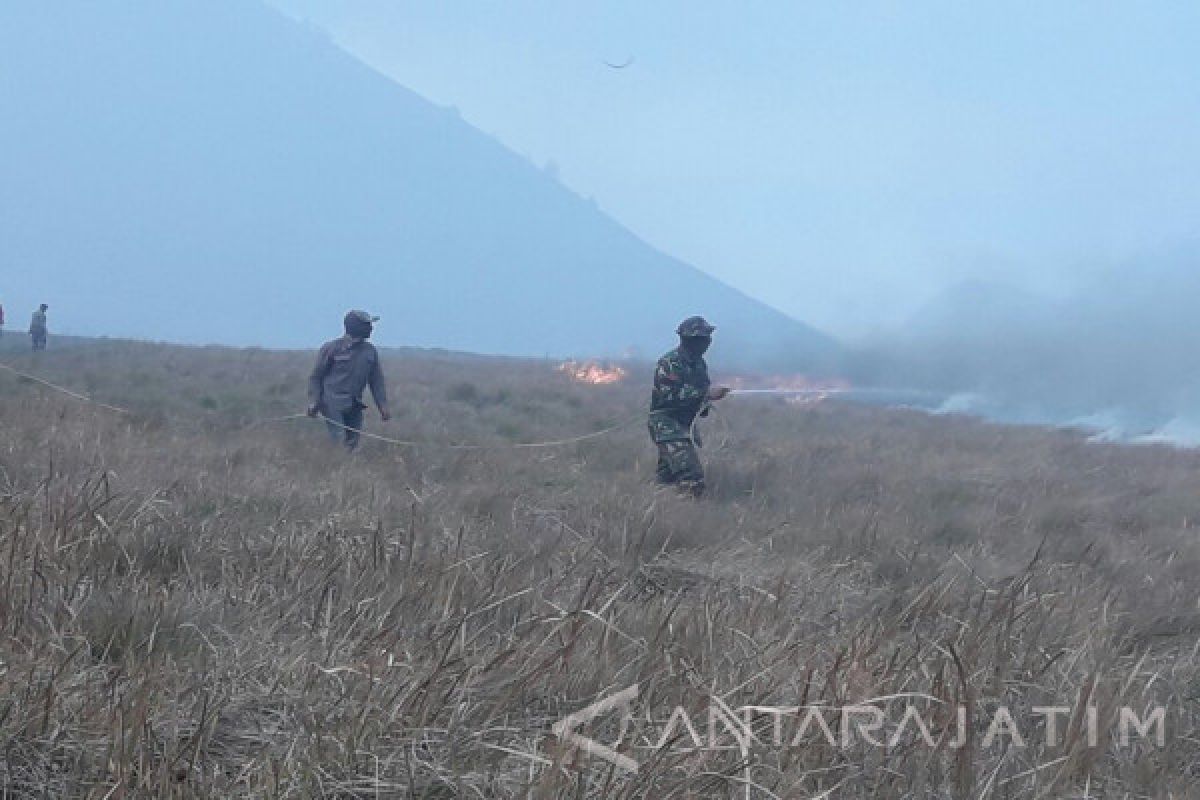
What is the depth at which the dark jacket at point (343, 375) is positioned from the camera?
10180 millimetres

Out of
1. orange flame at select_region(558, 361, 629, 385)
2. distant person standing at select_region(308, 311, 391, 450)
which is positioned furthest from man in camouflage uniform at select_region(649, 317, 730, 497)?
orange flame at select_region(558, 361, 629, 385)

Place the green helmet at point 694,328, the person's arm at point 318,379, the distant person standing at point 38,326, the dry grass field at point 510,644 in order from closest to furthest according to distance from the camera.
→ the dry grass field at point 510,644
the green helmet at point 694,328
the person's arm at point 318,379
the distant person standing at point 38,326

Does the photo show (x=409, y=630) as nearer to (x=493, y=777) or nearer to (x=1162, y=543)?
(x=493, y=777)

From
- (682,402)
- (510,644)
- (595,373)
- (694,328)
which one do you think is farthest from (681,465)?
(595,373)

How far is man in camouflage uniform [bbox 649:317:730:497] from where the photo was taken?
29.7 ft

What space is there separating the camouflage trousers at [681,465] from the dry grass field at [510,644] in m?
1.97

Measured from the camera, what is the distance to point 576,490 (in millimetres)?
8602

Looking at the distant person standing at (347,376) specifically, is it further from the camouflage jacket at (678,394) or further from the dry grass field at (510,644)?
the dry grass field at (510,644)

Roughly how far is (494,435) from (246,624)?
1218 centimetres

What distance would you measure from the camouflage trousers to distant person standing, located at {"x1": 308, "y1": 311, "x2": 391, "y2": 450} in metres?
2.82

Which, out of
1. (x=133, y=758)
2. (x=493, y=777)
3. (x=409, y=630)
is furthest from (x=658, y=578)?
(x=133, y=758)

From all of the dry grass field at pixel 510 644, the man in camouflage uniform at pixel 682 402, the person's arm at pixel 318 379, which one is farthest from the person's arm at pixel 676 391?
the person's arm at pixel 318 379

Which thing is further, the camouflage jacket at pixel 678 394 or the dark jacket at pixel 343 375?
the dark jacket at pixel 343 375

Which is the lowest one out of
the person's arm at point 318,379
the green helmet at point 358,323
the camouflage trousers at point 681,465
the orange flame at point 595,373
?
the camouflage trousers at point 681,465
